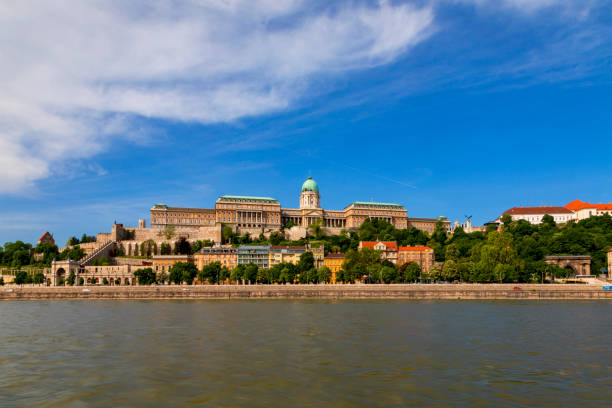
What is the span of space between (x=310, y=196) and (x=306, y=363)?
135m

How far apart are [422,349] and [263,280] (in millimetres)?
59647

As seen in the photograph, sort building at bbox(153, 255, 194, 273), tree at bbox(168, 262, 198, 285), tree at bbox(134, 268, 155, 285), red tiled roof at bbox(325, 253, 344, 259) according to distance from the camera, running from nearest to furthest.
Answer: tree at bbox(168, 262, 198, 285) < tree at bbox(134, 268, 155, 285) < red tiled roof at bbox(325, 253, 344, 259) < building at bbox(153, 255, 194, 273)

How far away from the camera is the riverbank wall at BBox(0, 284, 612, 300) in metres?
60.5

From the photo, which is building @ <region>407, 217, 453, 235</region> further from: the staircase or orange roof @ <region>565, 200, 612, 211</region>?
the staircase

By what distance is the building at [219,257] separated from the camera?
307 ft

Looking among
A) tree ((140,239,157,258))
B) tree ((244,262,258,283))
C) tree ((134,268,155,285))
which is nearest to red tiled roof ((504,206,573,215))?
tree ((244,262,258,283))

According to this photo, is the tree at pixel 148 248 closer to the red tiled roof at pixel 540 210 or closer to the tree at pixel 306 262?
the tree at pixel 306 262

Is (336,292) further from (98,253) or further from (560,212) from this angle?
(560,212)

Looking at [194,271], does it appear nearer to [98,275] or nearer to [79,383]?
[98,275]

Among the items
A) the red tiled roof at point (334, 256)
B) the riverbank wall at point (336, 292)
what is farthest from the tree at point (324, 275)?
the riverbank wall at point (336, 292)

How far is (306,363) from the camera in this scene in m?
19.0

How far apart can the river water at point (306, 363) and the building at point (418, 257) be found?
58.4 m

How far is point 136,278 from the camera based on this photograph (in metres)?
88.7

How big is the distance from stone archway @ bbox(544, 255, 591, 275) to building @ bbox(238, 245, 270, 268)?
48.0 metres
